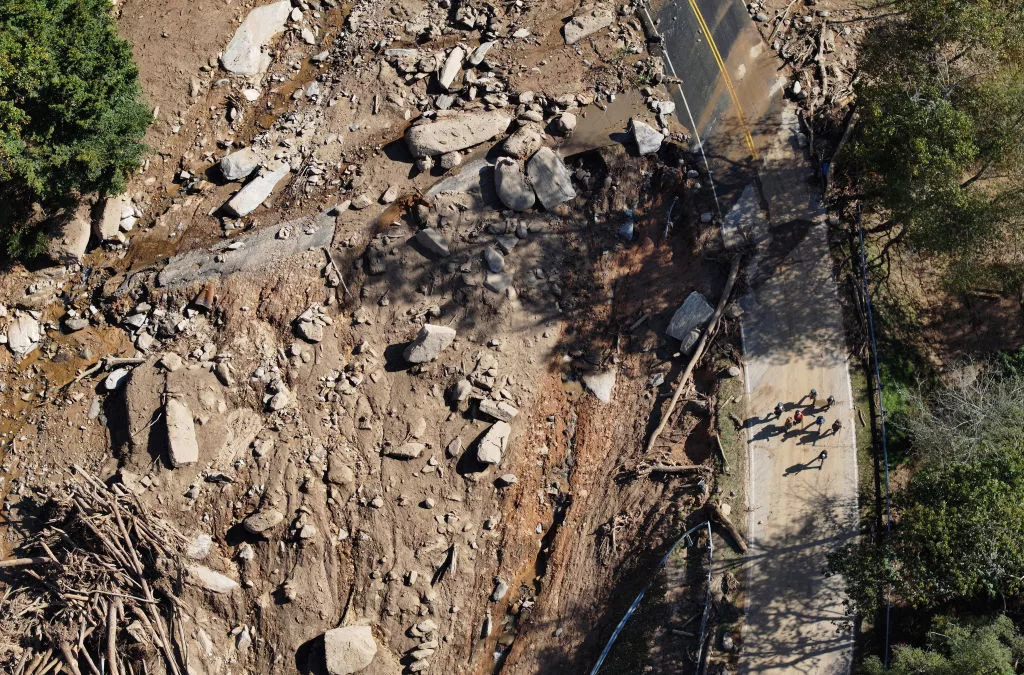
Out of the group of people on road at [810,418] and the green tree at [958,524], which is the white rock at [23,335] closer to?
the group of people on road at [810,418]

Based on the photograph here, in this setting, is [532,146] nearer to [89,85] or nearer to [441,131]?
[441,131]

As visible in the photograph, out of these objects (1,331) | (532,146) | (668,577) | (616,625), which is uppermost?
(532,146)

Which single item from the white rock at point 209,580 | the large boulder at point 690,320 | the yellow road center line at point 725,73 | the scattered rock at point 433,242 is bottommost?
the white rock at point 209,580

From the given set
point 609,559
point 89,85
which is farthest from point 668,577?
point 89,85

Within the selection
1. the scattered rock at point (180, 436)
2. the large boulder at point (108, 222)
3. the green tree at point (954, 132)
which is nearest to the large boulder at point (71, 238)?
the large boulder at point (108, 222)

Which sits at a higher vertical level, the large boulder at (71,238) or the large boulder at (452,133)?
the large boulder at (452,133)

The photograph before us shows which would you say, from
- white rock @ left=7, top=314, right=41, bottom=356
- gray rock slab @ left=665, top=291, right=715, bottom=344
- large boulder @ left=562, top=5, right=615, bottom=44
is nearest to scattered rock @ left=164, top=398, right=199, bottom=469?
white rock @ left=7, top=314, right=41, bottom=356

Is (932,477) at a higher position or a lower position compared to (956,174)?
lower

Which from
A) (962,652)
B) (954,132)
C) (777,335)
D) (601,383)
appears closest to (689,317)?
(777,335)
